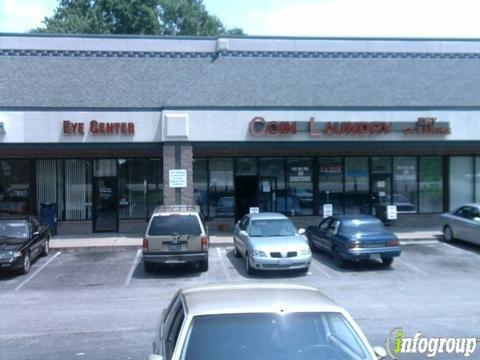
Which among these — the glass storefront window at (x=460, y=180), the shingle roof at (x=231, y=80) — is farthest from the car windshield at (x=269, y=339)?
the glass storefront window at (x=460, y=180)

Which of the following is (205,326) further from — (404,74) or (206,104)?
(404,74)

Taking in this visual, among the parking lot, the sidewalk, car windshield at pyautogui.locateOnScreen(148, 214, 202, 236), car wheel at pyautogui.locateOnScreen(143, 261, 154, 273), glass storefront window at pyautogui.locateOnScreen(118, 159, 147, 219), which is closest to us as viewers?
the parking lot

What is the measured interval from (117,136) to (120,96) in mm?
2127

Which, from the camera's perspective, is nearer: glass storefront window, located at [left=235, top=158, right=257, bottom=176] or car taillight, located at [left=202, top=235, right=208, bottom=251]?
car taillight, located at [left=202, top=235, right=208, bottom=251]

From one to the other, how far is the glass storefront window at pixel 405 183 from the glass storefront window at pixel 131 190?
10689mm

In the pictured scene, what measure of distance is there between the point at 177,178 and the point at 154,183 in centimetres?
277

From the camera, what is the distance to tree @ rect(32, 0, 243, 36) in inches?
2052

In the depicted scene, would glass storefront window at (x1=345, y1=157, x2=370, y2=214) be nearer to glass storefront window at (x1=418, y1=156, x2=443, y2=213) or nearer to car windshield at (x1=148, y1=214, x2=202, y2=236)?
glass storefront window at (x1=418, y1=156, x2=443, y2=213)

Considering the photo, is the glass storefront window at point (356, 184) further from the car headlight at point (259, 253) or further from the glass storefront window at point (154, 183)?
the car headlight at point (259, 253)

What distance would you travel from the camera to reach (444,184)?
83.4ft

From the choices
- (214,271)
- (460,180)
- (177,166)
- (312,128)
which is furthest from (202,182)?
(460,180)

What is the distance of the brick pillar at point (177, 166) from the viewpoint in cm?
2180

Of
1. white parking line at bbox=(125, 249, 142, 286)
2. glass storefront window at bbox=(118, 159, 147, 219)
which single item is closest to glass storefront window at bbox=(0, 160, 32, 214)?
glass storefront window at bbox=(118, 159, 147, 219)

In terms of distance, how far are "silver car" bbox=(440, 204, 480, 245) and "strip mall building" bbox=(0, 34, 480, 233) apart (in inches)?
147
